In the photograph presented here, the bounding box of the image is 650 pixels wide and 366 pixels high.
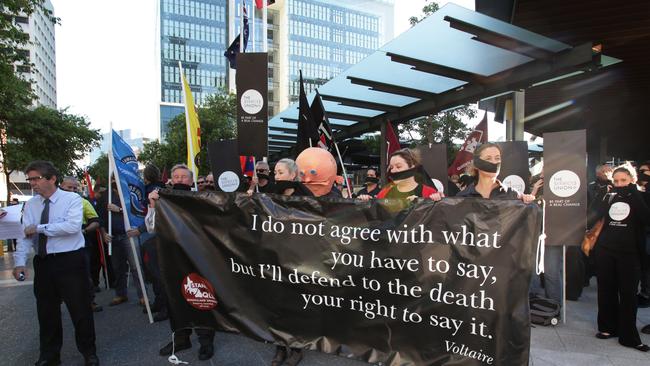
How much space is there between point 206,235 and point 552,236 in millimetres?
3844

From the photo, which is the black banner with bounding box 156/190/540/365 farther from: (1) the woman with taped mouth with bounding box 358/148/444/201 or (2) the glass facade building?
(2) the glass facade building

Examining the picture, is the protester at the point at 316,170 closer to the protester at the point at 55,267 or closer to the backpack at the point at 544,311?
the protester at the point at 55,267

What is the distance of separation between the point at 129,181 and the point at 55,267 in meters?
1.66

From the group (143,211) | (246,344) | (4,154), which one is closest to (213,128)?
(4,154)

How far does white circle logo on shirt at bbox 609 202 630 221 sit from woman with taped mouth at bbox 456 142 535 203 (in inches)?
45.5

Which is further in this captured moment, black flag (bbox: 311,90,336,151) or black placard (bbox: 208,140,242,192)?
black placard (bbox: 208,140,242,192)

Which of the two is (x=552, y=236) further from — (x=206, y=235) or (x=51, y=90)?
(x=51, y=90)

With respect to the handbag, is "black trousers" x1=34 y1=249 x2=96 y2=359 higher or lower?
lower

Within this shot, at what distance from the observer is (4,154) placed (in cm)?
1811

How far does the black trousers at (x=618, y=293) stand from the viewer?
4.00 meters

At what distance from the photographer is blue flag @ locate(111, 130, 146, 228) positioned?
16.2ft

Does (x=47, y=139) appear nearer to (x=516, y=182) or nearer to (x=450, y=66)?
(x=450, y=66)

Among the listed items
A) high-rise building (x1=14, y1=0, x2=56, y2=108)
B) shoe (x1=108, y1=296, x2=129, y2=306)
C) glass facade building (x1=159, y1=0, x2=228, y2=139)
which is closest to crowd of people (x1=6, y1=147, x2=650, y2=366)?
shoe (x1=108, y1=296, x2=129, y2=306)

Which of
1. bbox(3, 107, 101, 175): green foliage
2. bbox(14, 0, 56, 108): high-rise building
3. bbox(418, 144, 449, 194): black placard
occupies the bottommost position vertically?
bbox(418, 144, 449, 194): black placard
